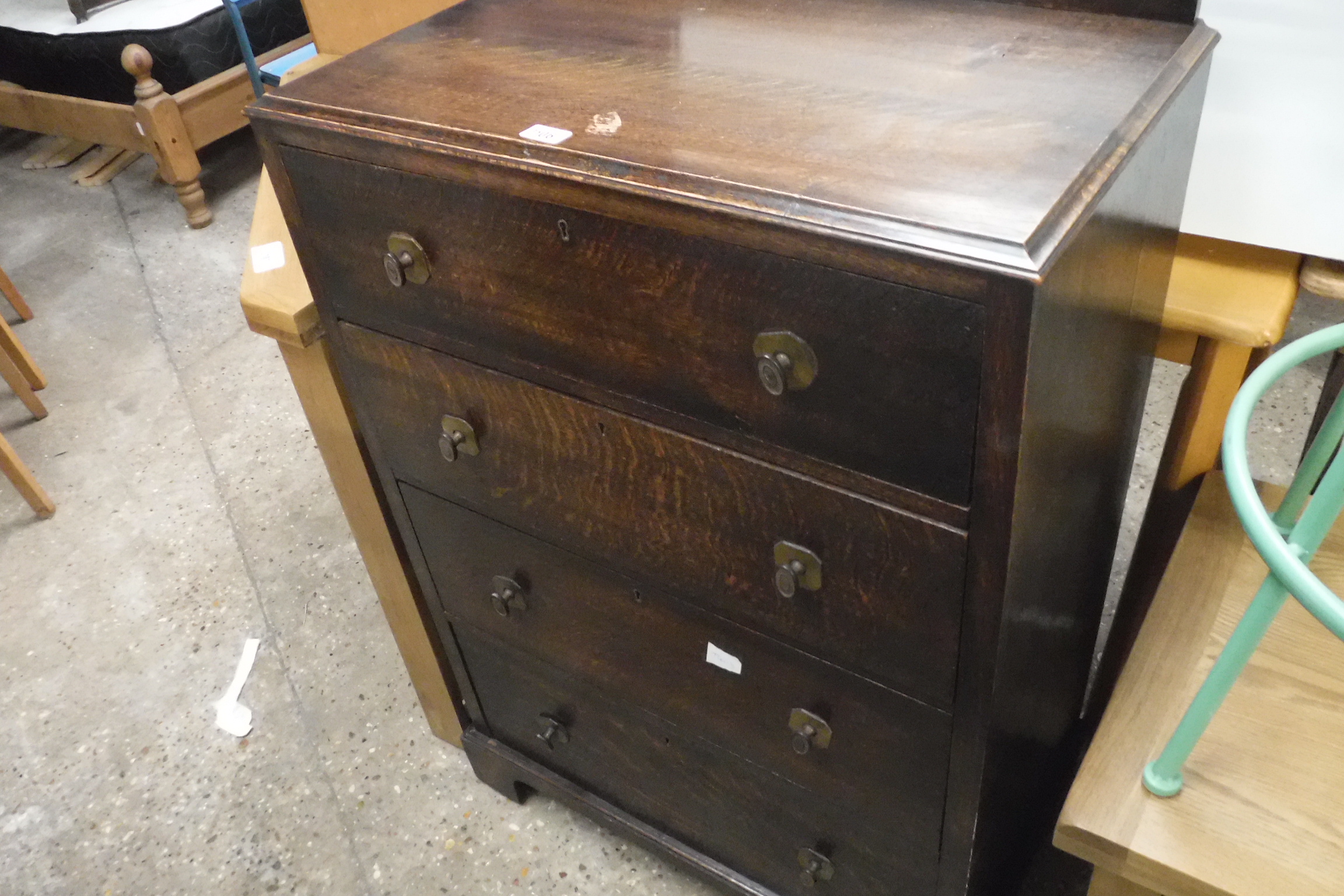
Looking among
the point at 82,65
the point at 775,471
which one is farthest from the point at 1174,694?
the point at 82,65

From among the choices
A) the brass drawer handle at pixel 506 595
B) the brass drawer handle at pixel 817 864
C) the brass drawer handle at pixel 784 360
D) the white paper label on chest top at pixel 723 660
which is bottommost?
the brass drawer handle at pixel 817 864

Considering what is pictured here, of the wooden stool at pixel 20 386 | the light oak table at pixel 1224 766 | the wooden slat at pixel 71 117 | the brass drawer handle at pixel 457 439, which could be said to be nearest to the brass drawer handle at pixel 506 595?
the brass drawer handle at pixel 457 439

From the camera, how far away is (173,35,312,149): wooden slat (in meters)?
2.73

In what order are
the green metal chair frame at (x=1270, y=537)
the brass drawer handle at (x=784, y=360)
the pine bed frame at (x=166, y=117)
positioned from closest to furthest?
the green metal chair frame at (x=1270, y=537), the brass drawer handle at (x=784, y=360), the pine bed frame at (x=166, y=117)

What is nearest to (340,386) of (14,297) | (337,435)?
(337,435)

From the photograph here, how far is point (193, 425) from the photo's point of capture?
211 centimetres

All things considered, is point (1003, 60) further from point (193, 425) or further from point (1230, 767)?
point (193, 425)

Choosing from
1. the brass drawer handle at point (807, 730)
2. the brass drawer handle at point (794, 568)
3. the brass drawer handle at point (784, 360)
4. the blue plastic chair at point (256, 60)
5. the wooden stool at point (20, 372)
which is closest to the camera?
the brass drawer handle at point (784, 360)

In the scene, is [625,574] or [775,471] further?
[625,574]

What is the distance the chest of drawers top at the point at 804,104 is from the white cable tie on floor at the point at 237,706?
1024mm

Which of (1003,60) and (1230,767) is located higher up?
(1003,60)

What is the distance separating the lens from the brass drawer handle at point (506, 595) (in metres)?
1.04

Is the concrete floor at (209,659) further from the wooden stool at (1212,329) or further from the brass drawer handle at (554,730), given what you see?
the wooden stool at (1212,329)

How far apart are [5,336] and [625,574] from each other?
1.80m
